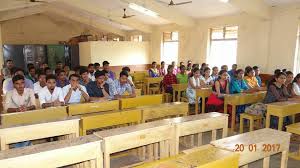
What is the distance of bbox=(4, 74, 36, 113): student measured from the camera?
141 inches

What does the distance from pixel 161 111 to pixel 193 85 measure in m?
2.60

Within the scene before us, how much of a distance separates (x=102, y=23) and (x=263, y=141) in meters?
11.7

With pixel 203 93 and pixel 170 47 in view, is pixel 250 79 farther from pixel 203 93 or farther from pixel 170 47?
pixel 170 47

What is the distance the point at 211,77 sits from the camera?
6691mm

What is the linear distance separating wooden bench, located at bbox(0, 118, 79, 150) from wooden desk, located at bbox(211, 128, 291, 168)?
1.50 metres

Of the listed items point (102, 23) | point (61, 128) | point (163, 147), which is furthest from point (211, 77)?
point (102, 23)

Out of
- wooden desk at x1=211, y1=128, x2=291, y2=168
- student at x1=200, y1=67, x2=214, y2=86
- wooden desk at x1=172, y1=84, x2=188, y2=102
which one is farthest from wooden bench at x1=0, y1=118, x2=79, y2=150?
student at x1=200, y1=67, x2=214, y2=86

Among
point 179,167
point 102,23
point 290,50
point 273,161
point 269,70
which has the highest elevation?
point 102,23

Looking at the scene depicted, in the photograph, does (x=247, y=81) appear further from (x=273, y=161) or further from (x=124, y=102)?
(x=124, y=102)

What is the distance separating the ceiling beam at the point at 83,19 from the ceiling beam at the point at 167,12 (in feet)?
15.9

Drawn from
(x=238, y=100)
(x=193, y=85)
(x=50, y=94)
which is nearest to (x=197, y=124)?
(x=238, y=100)

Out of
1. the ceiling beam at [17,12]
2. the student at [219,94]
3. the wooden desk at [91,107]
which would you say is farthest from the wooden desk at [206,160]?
the ceiling beam at [17,12]

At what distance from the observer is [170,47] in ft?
37.1

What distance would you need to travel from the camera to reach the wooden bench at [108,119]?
291cm
